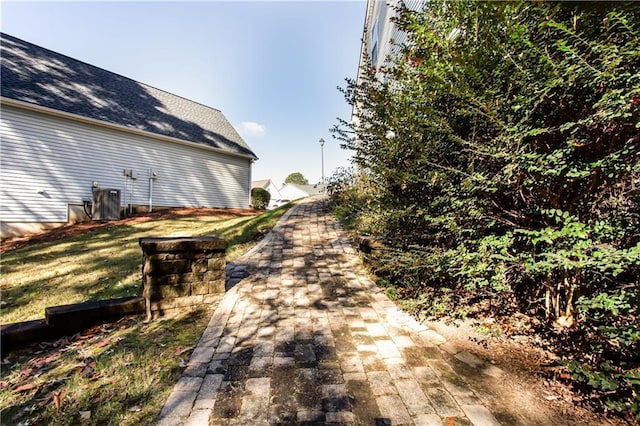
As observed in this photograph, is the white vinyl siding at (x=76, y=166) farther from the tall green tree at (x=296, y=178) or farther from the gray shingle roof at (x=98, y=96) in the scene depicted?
the tall green tree at (x=296, y=178)

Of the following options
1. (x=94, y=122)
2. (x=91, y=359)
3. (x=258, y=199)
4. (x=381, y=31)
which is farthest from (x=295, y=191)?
(x=91, y=359)

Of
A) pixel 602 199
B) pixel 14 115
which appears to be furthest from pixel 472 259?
pixel 14 115

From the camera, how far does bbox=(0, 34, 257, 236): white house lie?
913 centimetres

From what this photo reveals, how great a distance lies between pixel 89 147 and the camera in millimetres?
10562

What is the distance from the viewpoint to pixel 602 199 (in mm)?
2068

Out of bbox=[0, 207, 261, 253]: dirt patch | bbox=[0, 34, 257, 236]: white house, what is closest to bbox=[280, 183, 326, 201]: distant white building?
bbox=[0, 34, 257, 236]: white house

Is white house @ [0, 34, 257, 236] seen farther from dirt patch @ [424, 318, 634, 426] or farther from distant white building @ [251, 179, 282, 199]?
distant white building @ [251, 179, 282, 199]

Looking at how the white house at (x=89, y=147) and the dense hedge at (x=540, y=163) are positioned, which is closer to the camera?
the dense hedge at (x=540, y=163)

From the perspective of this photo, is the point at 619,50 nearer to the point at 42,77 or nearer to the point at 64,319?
the point at 64,319

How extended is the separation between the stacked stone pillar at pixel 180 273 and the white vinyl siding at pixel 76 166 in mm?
9916

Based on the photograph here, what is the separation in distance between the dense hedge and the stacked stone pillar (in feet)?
7.33

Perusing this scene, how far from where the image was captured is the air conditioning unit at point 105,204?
33.1 feet

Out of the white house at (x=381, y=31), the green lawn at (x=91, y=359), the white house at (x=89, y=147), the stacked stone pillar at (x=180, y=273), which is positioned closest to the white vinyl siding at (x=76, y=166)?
the white house at (x=89, y=147)

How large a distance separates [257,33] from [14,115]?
8.58 m
